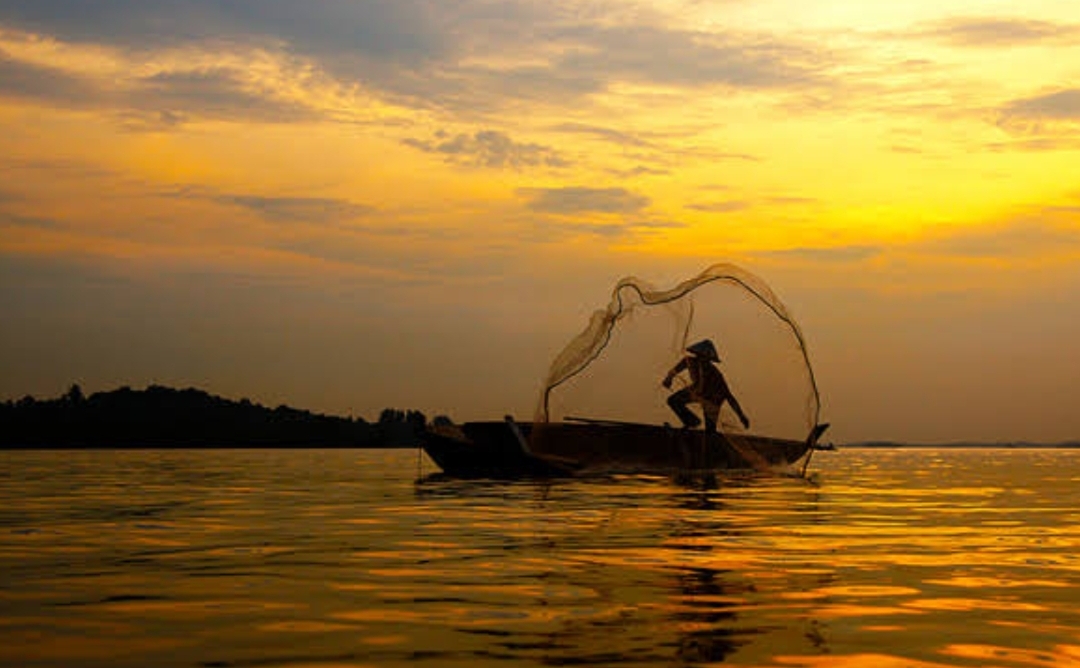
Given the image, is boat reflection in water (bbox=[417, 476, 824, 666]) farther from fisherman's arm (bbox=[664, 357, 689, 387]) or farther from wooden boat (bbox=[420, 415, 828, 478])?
wooden boat (bbox=[420, 415, 828, 478])

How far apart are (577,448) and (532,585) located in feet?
59.7

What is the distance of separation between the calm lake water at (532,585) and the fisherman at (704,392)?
770 cm

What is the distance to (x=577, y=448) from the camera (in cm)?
2897

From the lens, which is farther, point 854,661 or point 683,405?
point 683,405

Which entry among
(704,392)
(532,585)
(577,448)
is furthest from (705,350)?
(532,585)

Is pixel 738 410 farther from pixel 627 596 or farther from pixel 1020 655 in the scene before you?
pixel 1020 655

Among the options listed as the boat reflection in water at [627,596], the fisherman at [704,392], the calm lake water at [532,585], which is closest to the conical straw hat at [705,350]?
the fisherman at [704,392]

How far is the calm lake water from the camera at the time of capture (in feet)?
26.1

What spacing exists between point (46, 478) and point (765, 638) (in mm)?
29778

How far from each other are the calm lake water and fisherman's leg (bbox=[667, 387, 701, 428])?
7706 millimetres

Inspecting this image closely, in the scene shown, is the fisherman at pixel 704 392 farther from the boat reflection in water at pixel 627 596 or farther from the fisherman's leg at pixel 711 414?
the boat reflection in water at pixel 627 596

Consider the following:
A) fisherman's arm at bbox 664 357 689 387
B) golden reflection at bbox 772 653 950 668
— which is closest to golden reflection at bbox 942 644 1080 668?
golden reflection at bbox 772 653 950 668

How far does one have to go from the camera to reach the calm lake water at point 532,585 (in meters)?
7.95

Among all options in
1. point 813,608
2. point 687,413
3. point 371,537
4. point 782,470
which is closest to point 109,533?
point 371,537
